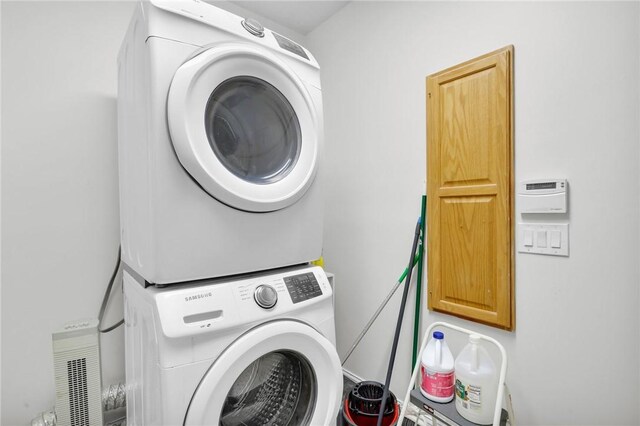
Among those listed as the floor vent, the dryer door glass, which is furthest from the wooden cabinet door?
the floor vent

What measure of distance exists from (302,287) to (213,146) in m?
0.60

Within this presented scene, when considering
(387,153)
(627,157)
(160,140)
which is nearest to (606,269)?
(627,157)

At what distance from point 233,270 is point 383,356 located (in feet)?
4.20

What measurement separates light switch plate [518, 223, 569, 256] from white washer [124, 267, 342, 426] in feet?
2.81

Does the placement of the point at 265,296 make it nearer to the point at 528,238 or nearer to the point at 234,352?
the point at 234,352

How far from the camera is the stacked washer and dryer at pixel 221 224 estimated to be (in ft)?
2.84

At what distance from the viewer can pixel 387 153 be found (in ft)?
5.91

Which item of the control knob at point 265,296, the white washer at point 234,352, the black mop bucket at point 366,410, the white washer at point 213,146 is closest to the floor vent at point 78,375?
the white washer at point 234,352

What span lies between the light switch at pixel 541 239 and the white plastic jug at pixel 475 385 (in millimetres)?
468

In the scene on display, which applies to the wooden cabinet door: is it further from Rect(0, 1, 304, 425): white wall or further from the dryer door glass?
Rect(0, 1, 304, 425): white wall

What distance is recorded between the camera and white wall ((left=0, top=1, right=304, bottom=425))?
133cm

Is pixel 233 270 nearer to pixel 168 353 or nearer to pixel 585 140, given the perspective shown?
pixel 168 353

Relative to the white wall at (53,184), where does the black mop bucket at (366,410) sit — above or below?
below

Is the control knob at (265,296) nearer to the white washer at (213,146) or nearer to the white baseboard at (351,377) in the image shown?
the white washer at (213,146)
